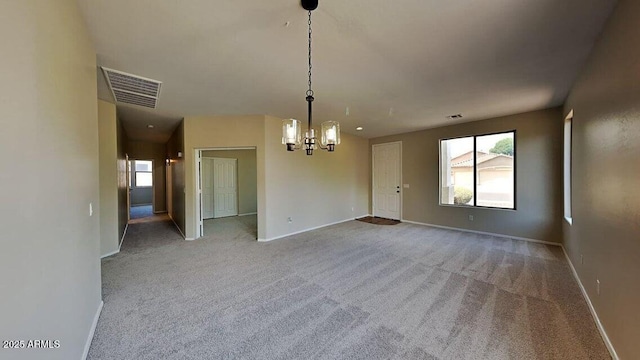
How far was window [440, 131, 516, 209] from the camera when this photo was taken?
16.3 feet

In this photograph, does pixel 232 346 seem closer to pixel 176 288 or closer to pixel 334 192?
pixel 176 288

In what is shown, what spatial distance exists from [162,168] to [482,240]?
1003 centimetres

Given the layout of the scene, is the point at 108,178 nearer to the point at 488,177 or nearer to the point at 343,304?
the point at 343,304

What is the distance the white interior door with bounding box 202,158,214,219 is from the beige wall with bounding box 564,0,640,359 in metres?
8.14

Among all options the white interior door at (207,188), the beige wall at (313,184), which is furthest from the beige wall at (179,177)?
the beige wall at (313,184)

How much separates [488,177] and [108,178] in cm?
756

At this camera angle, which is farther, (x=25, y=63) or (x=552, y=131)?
(x=552, y=131)

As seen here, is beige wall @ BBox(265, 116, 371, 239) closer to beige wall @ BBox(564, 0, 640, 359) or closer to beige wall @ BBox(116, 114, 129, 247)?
beige wall @ BBox(116, 114, 129, 247)

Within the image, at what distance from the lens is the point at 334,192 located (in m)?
6.46

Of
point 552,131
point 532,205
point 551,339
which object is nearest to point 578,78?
point 552,131

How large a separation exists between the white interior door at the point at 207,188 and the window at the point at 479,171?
684 centimetres

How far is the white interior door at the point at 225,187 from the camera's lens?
7.72 meters

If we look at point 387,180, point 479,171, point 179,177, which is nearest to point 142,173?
point 179,177

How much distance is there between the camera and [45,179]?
125 centimetres
